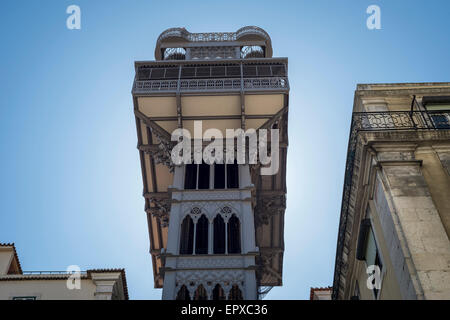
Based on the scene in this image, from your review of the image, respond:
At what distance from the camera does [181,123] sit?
86.8 ft

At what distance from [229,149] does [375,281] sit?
51.3 feet

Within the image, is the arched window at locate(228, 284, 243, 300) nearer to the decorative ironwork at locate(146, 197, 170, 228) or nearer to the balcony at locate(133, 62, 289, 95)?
the decorative ironwork at locate(146, 197, 170, 228)

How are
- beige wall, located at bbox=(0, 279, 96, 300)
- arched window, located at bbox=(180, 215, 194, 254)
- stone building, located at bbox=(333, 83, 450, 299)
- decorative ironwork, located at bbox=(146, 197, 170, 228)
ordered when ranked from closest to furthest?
1. stone building, located at bbox=(333, 83, 450, 299)
2. beige wall, located at bbox=(0, 279, 96, 300)
3. arched window, located at bbox=(180, 215, 194, 254)
4. decorative ironwork, located at bbox=(146, 197, 170, 228)

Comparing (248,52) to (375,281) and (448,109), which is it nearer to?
(448,109)

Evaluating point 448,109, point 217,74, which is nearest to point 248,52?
point 217,74

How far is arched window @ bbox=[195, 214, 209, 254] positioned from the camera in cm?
2172

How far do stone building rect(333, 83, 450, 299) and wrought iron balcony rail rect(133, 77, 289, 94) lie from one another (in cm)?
1287

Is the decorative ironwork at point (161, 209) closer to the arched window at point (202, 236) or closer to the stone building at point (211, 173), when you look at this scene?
the stone building at point (211, 173)

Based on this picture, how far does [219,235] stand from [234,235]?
633 mm

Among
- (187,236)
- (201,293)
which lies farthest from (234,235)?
(201,293)

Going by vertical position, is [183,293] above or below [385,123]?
below

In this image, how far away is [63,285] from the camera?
1925cm

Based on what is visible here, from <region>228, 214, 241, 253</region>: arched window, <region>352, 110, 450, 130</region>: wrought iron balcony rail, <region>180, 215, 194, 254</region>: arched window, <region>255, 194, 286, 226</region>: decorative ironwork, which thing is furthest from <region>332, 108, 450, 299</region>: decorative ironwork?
<region>255, 194, 286, 226</region>: decorative ironwork

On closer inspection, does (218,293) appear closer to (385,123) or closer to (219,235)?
(219,235)
